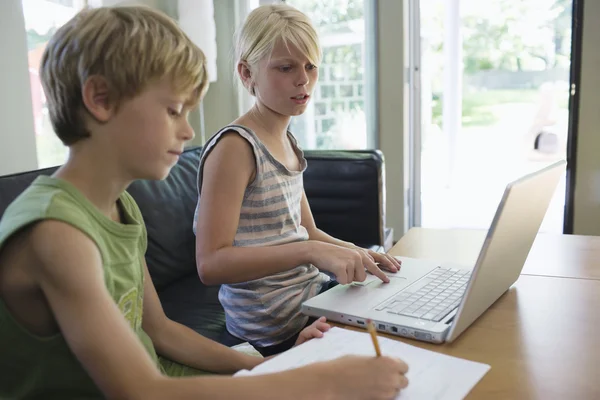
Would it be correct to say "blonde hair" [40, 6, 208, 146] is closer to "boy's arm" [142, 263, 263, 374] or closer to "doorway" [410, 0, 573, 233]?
"boy's arm" [142, 263, 263, 374]

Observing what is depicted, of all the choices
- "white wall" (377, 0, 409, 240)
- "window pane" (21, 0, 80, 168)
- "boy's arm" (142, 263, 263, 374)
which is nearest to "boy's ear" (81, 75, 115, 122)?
"boy's arm" (142, 263, 263, 374)

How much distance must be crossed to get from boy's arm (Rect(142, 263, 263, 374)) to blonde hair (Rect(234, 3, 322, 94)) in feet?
1.76

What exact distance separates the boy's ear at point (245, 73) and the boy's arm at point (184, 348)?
52 centimetres

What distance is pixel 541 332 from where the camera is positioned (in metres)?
0.84

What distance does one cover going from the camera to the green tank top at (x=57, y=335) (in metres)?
0.61

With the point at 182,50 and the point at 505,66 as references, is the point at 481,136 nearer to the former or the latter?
the point at 505,66

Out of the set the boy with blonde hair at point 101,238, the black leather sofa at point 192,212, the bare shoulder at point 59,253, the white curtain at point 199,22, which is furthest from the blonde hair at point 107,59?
the white curtain at point 199,22

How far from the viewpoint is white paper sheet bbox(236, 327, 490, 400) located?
2.15 ft

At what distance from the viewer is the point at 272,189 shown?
118 centimetres

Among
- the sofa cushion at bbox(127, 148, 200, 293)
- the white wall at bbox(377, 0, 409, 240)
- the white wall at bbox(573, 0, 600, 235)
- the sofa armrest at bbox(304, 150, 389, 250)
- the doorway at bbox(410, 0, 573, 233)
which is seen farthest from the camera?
the doorway at bbox(410, 0, 573, 233)

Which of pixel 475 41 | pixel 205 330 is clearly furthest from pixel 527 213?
pixel 475 41

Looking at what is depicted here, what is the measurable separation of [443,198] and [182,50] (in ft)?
15.1

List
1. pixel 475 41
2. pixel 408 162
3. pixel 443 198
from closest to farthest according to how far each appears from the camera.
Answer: pixel 408 162 < pixel 475 41 < pixel 443 198

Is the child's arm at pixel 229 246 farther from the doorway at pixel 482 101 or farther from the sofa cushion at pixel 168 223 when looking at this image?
the doorway at pixel 482 101
